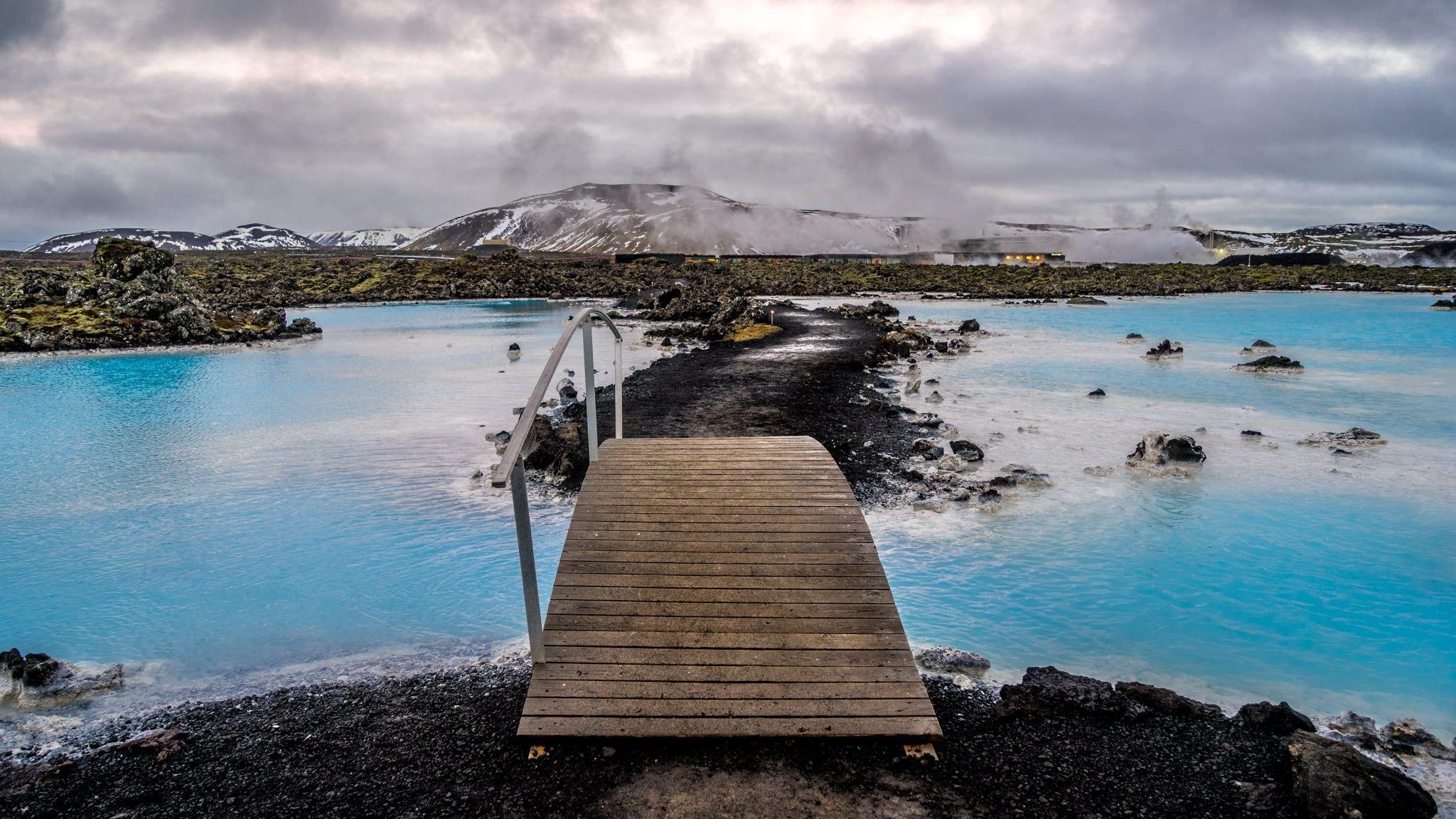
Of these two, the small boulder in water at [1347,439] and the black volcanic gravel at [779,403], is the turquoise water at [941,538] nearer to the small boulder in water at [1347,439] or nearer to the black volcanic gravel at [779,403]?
the small boulder in water at [1347,439]

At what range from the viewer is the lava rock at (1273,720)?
5426 millimetres

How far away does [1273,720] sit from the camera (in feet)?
18.0

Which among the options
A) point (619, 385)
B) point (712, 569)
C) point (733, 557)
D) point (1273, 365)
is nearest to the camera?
point (712, 569)

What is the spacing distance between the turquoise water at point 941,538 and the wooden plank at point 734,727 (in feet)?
9.23

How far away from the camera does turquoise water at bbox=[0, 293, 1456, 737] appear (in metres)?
7.73

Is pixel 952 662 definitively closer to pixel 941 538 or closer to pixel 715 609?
pixel 715 609

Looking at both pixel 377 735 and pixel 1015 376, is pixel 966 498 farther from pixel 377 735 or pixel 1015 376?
pixel 1015 376

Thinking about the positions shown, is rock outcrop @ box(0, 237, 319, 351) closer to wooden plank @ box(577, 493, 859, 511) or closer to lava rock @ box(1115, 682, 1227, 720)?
wooden plank @ box(577, 493, 859, 511)

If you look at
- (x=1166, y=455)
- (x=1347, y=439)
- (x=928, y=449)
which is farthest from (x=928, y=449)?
(x=1347, y=439)

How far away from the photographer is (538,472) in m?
12.5

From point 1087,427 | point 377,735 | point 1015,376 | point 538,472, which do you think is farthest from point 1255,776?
point 1015,376

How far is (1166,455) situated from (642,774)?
13.0 meters

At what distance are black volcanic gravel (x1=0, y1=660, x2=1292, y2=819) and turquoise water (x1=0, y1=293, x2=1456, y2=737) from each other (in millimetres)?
1888

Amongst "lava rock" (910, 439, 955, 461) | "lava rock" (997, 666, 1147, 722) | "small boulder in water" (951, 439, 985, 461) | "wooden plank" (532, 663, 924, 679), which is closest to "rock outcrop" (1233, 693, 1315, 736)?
"lava rock" (997, 666, 1147, 722)
